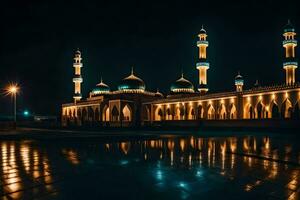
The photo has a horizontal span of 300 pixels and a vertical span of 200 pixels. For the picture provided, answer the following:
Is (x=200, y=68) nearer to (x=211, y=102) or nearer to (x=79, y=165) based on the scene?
(x=211, y=102)

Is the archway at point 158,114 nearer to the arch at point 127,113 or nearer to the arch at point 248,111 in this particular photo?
the arch at point 127,113

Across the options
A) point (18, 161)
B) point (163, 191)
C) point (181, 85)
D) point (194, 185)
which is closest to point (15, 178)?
point (18, 161)

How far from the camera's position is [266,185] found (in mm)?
5824

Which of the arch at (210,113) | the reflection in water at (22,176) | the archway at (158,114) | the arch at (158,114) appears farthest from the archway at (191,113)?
the reflection in water at (22,176)

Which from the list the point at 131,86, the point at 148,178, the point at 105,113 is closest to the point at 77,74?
the point at 105,113

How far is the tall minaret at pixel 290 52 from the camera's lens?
44.3 meters

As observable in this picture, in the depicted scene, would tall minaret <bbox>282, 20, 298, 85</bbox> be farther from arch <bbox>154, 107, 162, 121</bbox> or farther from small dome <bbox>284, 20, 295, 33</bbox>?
arch <bbox>154, 107, 162, 121</bbox>

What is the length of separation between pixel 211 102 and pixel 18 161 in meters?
45.6

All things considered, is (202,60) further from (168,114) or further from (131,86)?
(131,86)

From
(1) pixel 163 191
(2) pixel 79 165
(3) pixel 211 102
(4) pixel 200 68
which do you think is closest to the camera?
(1) pixel 163 191

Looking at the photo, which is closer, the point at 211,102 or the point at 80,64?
the point at 211,102

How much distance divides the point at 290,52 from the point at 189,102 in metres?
19.5

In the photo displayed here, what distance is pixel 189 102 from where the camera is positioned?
56.1 metres

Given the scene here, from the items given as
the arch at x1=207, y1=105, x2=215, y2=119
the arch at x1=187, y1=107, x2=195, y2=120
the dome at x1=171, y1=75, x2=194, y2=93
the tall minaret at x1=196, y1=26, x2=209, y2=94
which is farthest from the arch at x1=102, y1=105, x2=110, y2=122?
the arch at x1=207, y1=105, x2=215, y2=119
